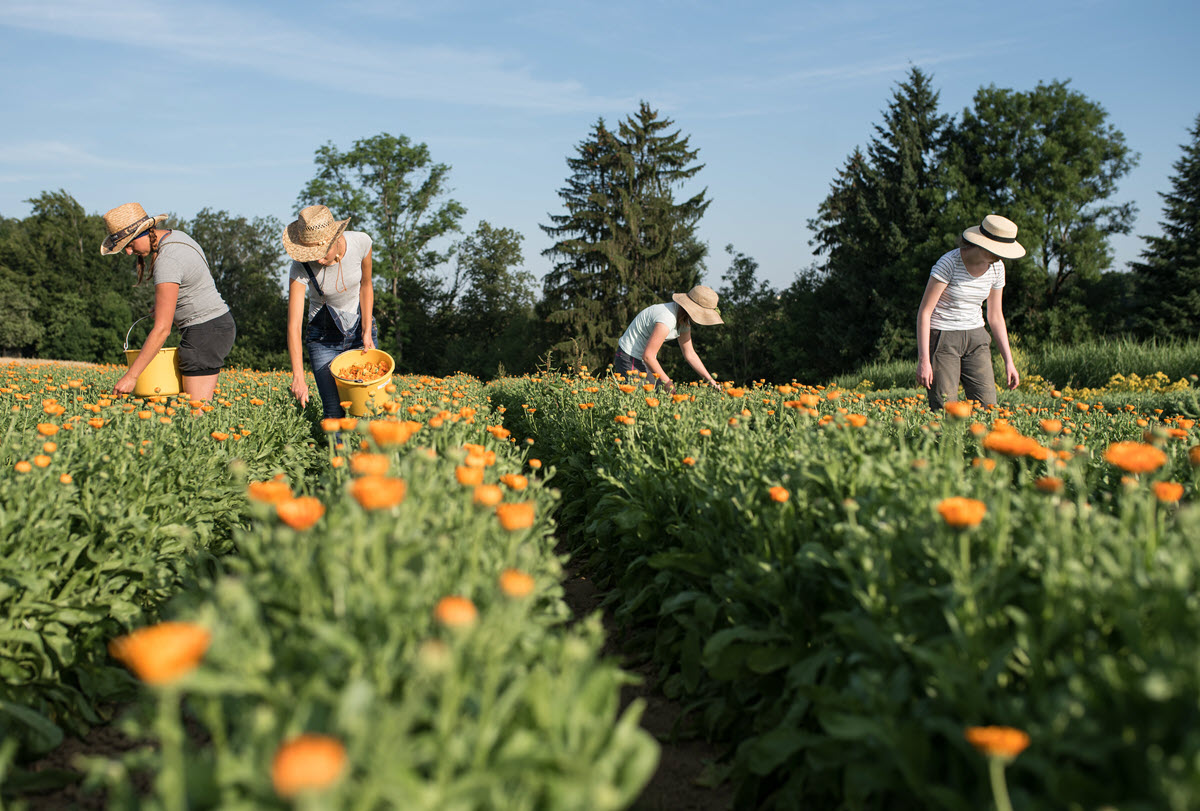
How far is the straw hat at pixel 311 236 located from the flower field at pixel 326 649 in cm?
217

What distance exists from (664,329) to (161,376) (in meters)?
4.32

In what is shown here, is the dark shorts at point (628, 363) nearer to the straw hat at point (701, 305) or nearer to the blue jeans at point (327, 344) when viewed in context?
the straw hat at point (701, 305)

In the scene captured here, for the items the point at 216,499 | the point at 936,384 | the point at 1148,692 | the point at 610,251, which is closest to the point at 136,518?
the point at 216,499

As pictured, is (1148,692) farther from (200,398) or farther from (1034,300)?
(1034,300)

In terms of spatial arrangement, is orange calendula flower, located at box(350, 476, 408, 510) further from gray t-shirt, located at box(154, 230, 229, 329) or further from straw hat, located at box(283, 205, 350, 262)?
gray t-shirt, located at box(154, 230, 229, 329)

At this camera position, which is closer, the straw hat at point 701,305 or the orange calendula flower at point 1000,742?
the orange calendula flower at point 1000,742

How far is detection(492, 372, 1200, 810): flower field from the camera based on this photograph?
1479 millimetres

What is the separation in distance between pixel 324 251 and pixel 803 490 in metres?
4.01

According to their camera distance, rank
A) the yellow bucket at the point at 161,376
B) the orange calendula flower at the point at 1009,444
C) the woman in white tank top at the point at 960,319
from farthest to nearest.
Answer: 1. the woman in white tank top at the point at 960,319
2. the yellow bucket at the point at 161,376
3. the orange calendula flower at the point at 1009,444

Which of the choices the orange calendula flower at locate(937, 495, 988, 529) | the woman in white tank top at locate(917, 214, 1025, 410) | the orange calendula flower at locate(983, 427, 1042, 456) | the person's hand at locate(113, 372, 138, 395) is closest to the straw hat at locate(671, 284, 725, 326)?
the woman in white tank top at locate(917, 214, 1025, 410)

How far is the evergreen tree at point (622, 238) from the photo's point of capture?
3762 centimetres

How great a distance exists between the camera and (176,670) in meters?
0.97

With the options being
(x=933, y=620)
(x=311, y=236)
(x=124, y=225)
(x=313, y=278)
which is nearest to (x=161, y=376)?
(x=124, y=225)

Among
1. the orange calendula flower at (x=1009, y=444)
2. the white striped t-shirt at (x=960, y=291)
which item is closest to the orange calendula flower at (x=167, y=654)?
the orange calendula flower at (x=1009, y=444)
